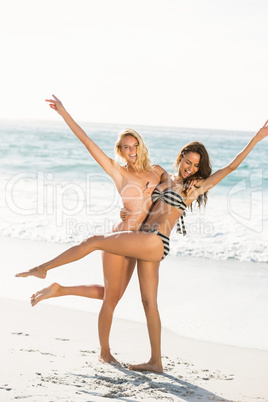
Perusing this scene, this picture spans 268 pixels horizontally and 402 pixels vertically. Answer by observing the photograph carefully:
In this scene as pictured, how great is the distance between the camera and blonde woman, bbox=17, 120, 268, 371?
3.80 meters

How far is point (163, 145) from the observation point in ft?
89.8

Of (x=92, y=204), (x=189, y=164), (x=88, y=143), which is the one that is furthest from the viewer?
(x=92, y=204)

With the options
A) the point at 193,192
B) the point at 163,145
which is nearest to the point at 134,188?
the point at 193,192

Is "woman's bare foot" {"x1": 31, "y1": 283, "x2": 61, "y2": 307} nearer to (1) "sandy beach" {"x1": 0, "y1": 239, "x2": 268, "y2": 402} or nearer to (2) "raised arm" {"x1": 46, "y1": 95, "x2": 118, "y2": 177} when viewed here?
(1) "sandy beach" {"x1": 0, "y1": 239, "x2": 268, "y2": 402}

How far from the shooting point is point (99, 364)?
391 cm

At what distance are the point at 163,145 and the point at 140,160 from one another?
23.5 metres

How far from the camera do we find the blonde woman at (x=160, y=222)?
380 centimetres

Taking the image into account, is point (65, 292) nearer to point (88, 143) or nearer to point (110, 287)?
point (110, 287)

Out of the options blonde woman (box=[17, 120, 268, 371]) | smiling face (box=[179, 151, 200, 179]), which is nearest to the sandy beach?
blonde woman (box=[17, 120, 268, 371])

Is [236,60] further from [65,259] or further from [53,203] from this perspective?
[65,259]

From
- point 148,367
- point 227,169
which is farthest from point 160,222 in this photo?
point 148,367

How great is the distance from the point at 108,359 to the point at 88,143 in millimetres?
1564

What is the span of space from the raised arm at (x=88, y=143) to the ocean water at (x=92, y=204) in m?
4.20

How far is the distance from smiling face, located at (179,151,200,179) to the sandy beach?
142 cm
